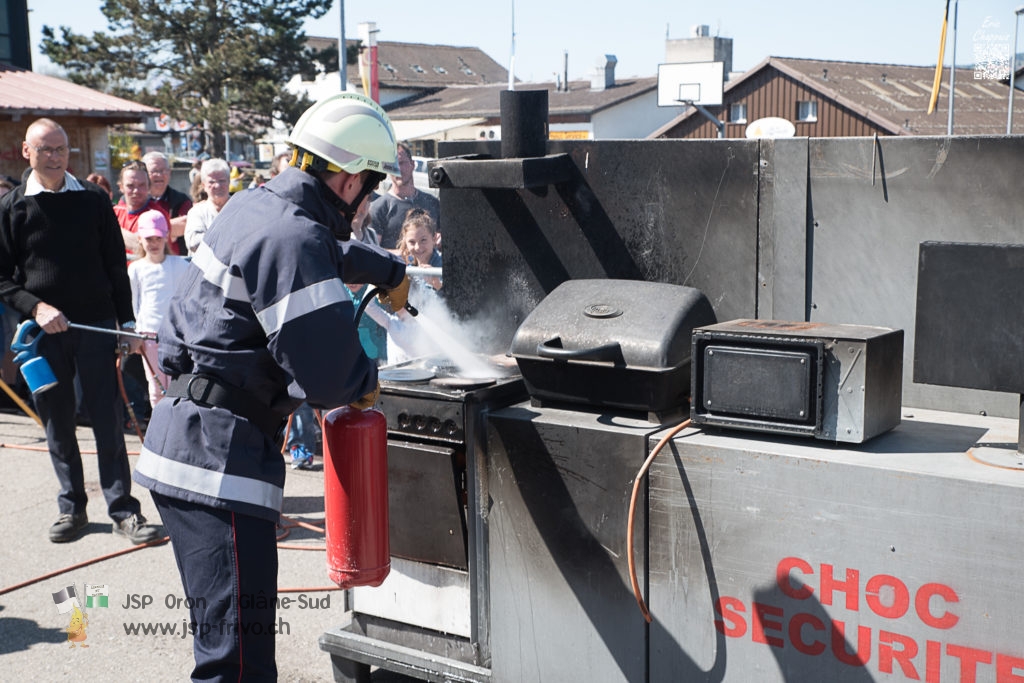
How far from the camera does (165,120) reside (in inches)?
1741

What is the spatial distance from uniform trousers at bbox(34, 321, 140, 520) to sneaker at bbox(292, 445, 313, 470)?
1.37 metres

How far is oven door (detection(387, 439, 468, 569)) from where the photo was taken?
12.0 feet

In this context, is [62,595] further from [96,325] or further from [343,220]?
[343,220]

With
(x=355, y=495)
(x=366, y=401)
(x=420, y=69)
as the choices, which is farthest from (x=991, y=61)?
(x=420, y=69)

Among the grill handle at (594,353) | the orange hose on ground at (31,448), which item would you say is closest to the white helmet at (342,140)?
the grill handle at (594,353)

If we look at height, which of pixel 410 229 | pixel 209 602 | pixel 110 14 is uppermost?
pixel 110 14

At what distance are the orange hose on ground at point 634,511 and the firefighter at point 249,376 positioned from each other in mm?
888

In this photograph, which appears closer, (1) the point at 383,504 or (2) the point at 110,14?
(1) the point at 383,504

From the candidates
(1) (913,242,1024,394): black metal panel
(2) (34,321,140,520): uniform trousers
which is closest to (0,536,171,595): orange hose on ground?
(2) (34,321,140,520): uniform trousers

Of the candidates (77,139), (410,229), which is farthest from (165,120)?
(410,229)

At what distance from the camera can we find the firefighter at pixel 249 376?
9.48 ft

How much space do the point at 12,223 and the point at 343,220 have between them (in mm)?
3170

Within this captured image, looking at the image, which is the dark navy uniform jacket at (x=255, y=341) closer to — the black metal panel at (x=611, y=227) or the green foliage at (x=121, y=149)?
the black metal panel at (x=611, y=227)

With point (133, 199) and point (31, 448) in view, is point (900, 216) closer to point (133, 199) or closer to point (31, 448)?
point (133, 199)
